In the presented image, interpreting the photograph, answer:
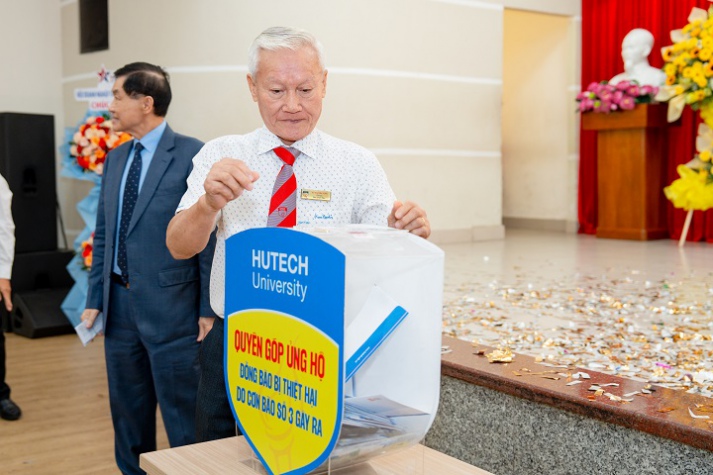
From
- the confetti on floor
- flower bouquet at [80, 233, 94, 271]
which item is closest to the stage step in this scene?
the confetti on floor

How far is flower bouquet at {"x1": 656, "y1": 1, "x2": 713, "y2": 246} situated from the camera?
6910mm

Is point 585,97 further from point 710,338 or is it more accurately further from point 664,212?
point 710,338

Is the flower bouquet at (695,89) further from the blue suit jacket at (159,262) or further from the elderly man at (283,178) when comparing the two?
the elderly man at (283,178)

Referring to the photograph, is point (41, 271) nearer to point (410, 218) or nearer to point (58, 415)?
point (58, 415)

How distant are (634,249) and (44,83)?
5.86 meters

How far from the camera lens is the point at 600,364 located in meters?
2.85

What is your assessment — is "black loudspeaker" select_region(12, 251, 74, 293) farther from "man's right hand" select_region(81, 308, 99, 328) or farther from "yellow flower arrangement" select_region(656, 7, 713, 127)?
"yellow flower arrangement" select_region(656, 7, 713, 127)

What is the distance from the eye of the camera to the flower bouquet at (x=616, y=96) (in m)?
7.97

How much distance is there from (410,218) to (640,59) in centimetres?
758

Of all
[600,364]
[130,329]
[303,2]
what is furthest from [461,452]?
[303,2]

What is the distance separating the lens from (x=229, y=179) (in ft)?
4.04

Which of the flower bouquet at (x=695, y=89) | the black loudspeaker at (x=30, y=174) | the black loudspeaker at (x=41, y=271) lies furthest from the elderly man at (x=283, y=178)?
the flower bouquet at (x=695, y=89)

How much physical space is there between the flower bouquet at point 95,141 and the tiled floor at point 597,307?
8.55 feet

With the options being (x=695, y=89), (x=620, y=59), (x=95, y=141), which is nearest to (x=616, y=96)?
(x=695, y=89)
